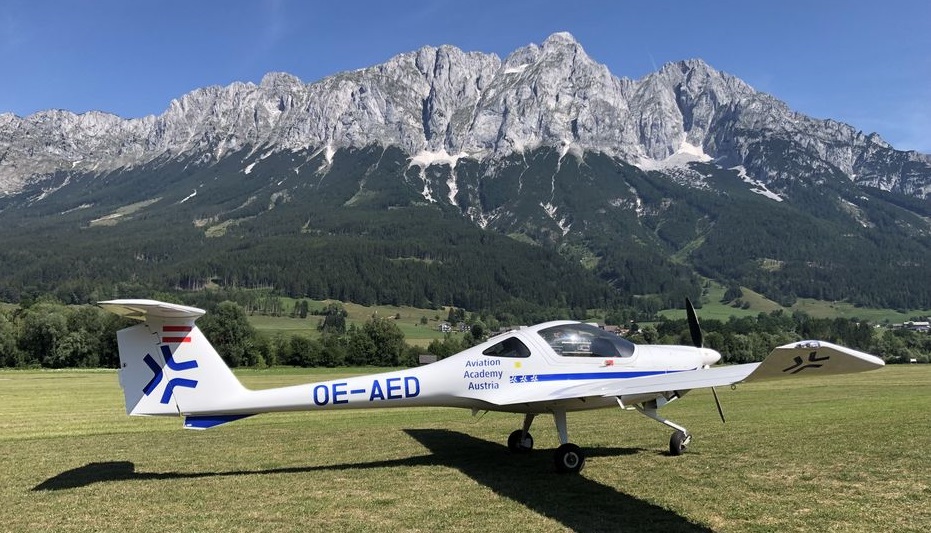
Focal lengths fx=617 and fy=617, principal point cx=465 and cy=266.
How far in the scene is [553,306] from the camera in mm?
197250

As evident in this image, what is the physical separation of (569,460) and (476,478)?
1652 mm

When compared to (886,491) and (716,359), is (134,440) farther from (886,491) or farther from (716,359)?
(886,491)

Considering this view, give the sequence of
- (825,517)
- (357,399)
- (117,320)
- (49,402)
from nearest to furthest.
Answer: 1. (825,517)
2. (357,399)
3. (49,402)
4. (117,320)

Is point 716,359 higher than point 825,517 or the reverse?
higher

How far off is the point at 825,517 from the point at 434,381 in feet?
21.1

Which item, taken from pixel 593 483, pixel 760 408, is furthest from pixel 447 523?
pixel 760 408

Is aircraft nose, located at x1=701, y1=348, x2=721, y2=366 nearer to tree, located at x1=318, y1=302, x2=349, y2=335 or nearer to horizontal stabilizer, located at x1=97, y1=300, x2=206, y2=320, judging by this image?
horizontal stabilizer, located at x1=97, y1=300, x2=206, y2=320

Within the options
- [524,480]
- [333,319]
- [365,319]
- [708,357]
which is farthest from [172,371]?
[365,319]

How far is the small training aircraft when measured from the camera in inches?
411

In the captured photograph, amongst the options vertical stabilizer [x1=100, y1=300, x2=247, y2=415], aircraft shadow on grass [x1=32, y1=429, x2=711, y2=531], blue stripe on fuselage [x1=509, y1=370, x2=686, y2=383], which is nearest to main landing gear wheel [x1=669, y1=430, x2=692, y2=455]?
aircraft shadow on grass [x1=32, y1=429, x2=711, y2=531]

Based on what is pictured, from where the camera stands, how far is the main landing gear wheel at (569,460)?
419 inches

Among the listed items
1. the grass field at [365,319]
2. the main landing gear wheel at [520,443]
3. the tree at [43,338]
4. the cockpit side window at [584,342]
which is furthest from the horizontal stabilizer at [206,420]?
the grass field at [365,319]

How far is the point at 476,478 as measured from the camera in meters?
10.4

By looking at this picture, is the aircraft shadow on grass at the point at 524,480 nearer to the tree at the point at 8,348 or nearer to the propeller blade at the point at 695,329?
the propeller blade at the point at 695,329
